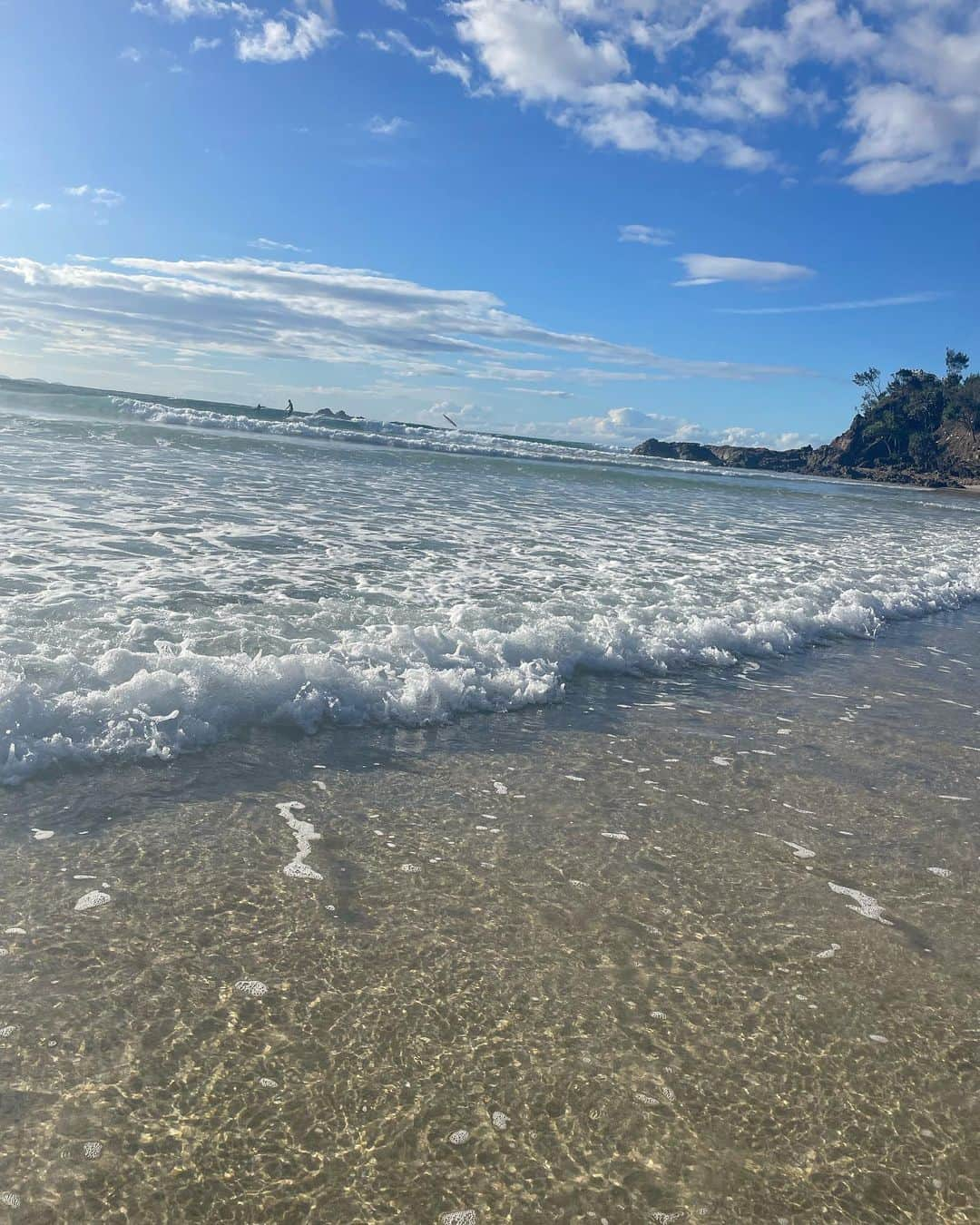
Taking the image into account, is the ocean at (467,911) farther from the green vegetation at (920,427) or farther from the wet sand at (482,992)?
the green vegetation at (920,427)

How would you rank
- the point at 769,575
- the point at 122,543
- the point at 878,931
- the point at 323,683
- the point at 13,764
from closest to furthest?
the point at 878,931
the point at 13,764
the point at 323,683
the point at 122,543
the point at 769,575

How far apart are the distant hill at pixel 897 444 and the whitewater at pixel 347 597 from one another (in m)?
82.4

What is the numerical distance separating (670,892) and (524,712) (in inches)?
102

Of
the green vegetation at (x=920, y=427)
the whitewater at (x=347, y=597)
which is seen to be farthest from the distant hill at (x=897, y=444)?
the whitewater at (x=347, y=597)

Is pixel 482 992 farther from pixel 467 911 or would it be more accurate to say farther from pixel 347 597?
pixel 347 597

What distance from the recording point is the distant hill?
98375mm

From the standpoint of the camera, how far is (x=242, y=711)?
18.5ft

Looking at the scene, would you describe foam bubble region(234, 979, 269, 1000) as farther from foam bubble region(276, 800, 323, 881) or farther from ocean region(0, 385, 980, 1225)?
foam bubble region(276, 800, 323, 881)

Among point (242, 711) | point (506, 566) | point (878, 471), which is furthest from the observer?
point (878, 471)

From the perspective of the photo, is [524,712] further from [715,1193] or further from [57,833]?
[715,1193]

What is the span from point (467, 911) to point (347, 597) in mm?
5528

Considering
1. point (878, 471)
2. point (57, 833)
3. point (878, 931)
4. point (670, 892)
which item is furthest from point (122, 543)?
point (878, 471)

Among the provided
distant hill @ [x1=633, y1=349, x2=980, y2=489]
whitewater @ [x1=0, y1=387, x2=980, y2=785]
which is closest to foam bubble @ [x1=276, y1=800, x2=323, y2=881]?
whitewater @ [x1=0, y1=387, x2=980, y2=785]

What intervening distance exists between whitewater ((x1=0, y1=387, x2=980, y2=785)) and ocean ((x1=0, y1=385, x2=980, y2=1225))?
0.16 ft
